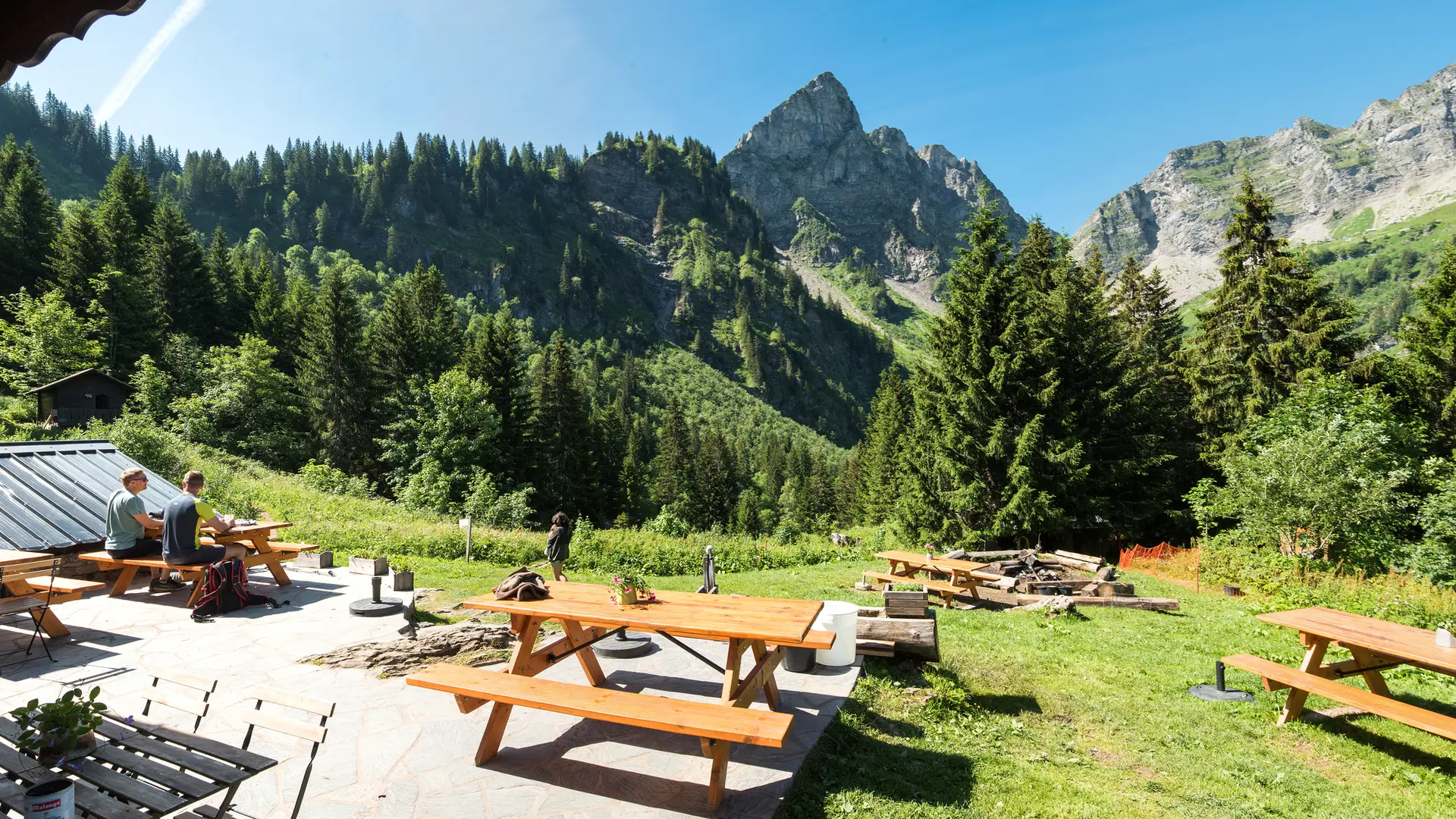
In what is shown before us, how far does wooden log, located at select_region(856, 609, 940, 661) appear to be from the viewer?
6883 millimetres

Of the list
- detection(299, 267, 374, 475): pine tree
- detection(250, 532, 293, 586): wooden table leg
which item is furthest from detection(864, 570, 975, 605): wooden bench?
detection(299, 267, 374, 475): pine tree

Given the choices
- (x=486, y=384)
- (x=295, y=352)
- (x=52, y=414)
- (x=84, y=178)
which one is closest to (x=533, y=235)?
(x=84, y=178)

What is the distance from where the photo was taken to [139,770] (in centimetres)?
302

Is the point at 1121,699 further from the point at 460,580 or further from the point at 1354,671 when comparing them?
the point at 460,580

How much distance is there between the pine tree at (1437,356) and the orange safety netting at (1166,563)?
11.1 m

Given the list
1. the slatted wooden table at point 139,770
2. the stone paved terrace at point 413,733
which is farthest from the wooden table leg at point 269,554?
the slatted wooden table at point 139,770

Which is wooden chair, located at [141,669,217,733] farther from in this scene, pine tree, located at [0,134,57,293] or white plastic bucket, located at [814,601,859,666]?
pine tree, located at [0,134,57,293]

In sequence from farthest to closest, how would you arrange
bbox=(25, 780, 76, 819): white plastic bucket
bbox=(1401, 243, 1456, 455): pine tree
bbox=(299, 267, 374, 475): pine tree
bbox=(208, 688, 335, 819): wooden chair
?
bbox=(299, 267, 374, 475): pine tree, bbox=(1401, 243, 1456, 455): pine tree, bbox=(208, 688, 335, 819): wooden chair, bbox=(25, 780, 76, 819): white plastic bucket

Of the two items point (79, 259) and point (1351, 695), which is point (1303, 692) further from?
point (79, 259)

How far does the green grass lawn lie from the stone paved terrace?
0.48m

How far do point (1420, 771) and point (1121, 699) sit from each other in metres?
2.18

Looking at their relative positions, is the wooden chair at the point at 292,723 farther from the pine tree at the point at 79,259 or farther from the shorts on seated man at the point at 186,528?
the pine tree at the point at 79,259

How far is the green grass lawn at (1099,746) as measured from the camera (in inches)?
176

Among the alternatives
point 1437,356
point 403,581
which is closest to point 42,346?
point 403,581
